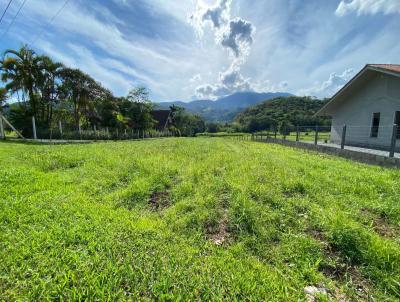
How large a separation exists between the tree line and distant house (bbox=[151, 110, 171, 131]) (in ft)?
36.2

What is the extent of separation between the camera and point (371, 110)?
36.2 feet

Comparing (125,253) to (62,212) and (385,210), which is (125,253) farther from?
(385,210)

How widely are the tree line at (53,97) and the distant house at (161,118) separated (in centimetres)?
1103

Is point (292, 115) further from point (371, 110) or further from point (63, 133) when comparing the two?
point (63, 133)

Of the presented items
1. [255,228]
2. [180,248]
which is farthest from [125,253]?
[255,228]

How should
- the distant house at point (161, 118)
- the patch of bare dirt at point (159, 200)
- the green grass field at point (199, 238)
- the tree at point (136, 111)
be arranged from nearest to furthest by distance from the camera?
1. the green grass field at point (199, 238)
2. the patch of bare dirt at point (159, 200)
3. the tree at point (136, 111)
4. the distant house at point (161, 118)

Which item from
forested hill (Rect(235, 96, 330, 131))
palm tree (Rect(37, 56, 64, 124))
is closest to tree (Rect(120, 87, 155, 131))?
palm tree (Rect(37, 56, 64, 124))

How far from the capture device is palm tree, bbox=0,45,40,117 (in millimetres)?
14742

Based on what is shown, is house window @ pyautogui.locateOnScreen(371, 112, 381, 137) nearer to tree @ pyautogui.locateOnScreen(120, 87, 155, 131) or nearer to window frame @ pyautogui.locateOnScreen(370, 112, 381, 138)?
window frame @ pyautogui.locateOnScreen(370, 112, 381, 138)

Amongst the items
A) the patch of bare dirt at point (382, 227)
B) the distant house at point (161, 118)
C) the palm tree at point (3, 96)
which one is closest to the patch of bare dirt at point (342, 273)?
the patch of bare dirt at point (382, 227)

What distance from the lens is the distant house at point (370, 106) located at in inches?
379

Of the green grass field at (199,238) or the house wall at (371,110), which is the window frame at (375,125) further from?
the green grass field at (199,238)

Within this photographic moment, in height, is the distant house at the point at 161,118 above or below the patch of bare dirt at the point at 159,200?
above

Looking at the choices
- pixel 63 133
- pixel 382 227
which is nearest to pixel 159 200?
pixel 382 227
